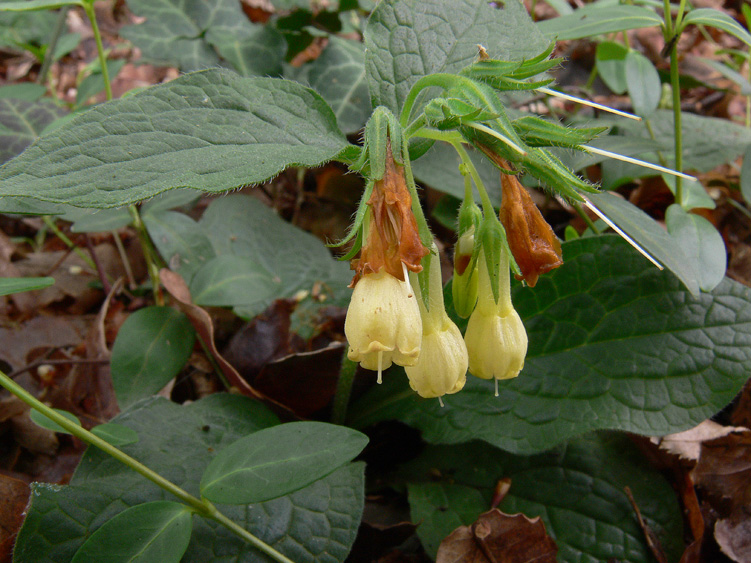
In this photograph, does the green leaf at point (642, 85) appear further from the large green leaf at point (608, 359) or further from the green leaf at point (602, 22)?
the large green leaf at point (608, 359)

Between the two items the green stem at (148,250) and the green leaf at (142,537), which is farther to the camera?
the green stem at (148,250)

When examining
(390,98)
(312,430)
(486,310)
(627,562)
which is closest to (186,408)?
(312,430)

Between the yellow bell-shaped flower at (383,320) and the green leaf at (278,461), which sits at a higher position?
the yellow bell-shaped flower at (383,320)

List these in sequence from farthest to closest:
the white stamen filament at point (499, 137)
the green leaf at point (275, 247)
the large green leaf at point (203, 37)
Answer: the large green leaf at point (203, 37) → the green leaf at point (275, 247) → the white stamen filament at point (499, 137)

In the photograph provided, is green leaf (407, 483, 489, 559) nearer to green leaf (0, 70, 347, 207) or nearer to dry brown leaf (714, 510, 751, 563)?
dry brown leaf (714, 510, 751, 563)

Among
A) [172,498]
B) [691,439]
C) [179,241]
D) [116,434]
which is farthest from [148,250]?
[691,439]

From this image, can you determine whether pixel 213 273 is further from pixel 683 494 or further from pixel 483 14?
pixel 683 494

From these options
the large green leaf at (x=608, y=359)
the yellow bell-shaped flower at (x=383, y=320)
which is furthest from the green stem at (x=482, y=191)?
the large green leaf at (x=608, y=359)
